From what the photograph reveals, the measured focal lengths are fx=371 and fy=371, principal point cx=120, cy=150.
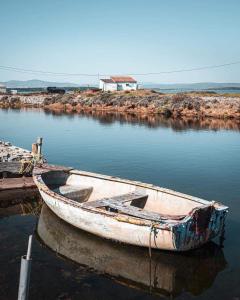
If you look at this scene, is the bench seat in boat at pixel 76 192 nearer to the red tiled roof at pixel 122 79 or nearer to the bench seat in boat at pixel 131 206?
the bench seat in boat at pixel 131 206

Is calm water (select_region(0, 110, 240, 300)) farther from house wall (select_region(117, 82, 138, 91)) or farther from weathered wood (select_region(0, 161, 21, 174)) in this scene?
house wall (select_region(117, 82, 138, 91))

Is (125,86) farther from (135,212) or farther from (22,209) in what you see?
(135,212)

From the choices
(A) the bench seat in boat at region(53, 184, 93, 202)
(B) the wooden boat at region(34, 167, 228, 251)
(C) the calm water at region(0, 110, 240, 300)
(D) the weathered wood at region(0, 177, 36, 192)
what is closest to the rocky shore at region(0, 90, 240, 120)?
(C) the calm water at region(0, 110, 240, 300)

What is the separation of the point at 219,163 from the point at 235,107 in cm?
4373

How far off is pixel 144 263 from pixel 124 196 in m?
4.16

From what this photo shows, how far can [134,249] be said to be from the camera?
13.6 m

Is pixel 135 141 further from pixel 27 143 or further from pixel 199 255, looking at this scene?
pixel 199 255

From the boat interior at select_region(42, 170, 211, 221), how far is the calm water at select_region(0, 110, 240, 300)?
1.49 meters

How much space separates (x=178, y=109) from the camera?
74312 millimetres

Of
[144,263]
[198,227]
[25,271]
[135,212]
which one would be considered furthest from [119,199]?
[25,271]

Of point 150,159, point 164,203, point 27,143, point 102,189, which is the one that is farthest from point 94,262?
point 27,143

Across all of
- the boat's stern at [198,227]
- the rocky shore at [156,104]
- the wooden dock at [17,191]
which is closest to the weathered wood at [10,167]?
the wooden dock at [17,191]

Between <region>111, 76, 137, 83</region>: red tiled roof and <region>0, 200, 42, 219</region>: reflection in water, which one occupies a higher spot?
<region>111, 76, 137, 83</region>: red tiled roof

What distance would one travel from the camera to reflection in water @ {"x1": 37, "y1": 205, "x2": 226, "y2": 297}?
11719 mm
